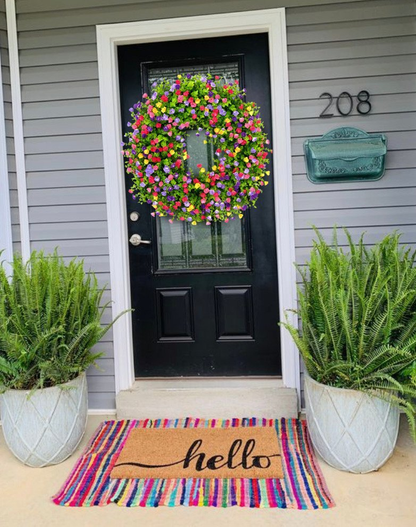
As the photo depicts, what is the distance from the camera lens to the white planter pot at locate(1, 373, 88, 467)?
2270 mm

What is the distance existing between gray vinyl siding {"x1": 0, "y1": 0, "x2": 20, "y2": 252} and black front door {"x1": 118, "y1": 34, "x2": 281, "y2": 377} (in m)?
0.62

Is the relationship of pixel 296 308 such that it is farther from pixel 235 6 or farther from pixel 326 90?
pixel 235 6

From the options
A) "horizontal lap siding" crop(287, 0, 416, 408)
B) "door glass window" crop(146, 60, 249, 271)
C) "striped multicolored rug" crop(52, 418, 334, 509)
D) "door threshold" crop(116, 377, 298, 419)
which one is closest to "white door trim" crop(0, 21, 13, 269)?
"door glass window" crop(146, 60, 249, 271)

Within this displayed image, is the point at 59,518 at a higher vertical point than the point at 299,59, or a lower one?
lower

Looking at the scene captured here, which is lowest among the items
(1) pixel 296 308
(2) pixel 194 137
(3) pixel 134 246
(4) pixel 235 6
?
(1) pixel 296 308

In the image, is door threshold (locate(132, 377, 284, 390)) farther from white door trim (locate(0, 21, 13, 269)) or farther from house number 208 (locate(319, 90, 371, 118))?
house number 208 (locate(319, 90, 371, 118))

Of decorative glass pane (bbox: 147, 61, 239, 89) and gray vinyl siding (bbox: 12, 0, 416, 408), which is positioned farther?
decorative glass pane (bbox: 147, 61, 239, 89)

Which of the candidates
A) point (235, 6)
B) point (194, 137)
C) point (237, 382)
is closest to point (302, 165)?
point (194, 137)

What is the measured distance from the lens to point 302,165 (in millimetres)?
2703

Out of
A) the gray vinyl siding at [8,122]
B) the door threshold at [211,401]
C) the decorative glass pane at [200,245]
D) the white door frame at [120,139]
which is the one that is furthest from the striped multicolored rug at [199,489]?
the gray vinyl siding at [8,122]

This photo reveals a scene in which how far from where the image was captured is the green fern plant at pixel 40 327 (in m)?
2.27

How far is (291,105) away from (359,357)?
1.35m

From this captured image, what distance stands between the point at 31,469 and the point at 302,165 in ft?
6.52

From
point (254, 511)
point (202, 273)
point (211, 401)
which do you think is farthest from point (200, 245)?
point (254, 511)
